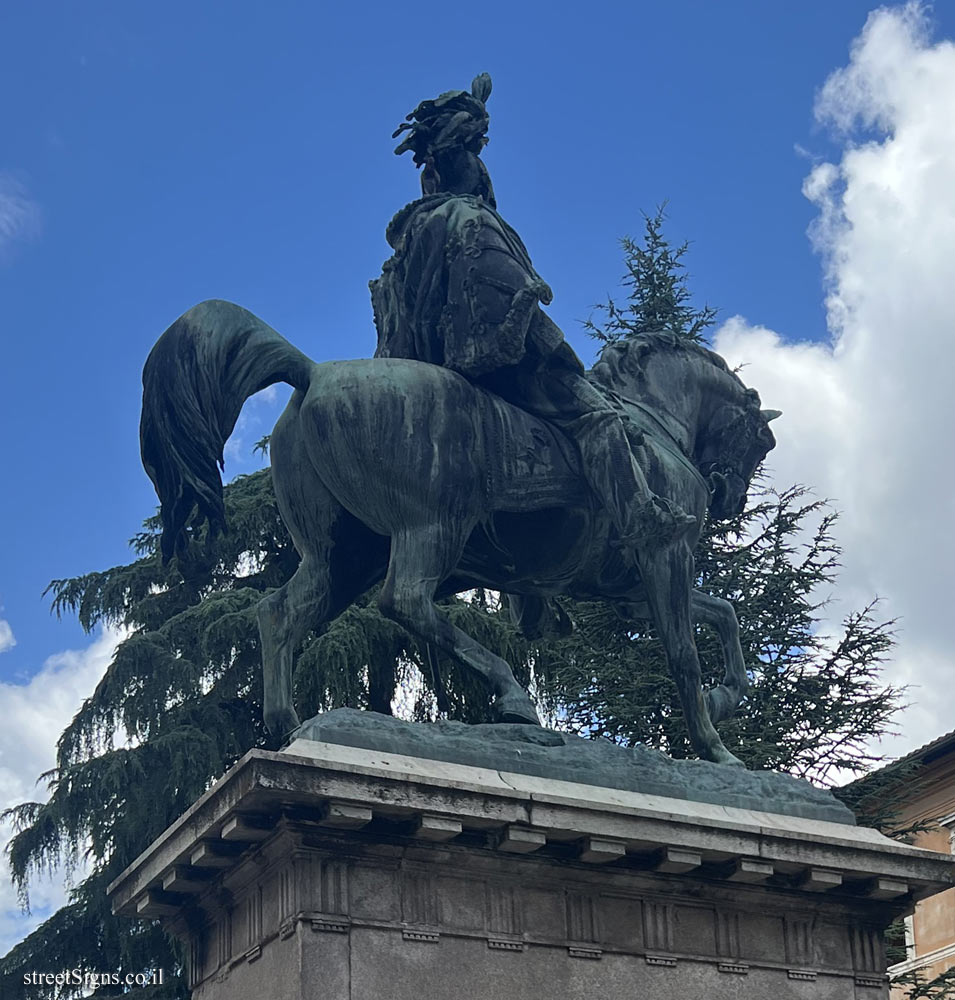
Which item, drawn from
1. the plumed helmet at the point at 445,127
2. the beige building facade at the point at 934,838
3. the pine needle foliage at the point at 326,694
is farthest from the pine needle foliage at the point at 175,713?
the plumed helmet at the point at 445,127

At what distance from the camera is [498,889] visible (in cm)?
803

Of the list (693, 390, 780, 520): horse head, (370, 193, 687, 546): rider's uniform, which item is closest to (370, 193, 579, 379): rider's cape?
(370, 193, 687, 546): rider's uniform

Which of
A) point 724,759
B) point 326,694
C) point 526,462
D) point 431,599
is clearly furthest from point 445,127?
point 326,694

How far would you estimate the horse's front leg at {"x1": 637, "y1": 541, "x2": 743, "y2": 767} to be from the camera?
31.0 ft

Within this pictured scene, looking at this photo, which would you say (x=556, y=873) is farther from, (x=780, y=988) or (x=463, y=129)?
(x=463, y=129)

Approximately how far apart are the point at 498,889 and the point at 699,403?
388 centimetres

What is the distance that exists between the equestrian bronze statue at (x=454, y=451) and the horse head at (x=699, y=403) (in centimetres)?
2

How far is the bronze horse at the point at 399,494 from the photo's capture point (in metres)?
8.69

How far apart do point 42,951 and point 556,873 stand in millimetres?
17843

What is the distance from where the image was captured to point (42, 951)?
78.6 ft

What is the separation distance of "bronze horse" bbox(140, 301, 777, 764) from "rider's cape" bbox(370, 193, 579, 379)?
297 mm

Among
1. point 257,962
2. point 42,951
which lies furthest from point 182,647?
point 257,962

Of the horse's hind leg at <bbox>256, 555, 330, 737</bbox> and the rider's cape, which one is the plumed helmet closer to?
the rider's cape

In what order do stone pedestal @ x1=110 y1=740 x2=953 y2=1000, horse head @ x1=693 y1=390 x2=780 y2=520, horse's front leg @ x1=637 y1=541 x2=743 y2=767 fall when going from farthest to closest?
horse head @ x1=693 y1=390 x2=780 y2=520, horse's front leg @ x1=637 y1=541 x2=743 y2=767, stone pedestal @ x1=110 y1=740 x2=953 y2=1000
